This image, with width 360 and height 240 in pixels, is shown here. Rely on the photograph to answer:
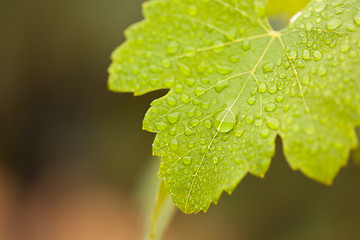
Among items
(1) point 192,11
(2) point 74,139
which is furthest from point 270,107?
(2) point 74,139

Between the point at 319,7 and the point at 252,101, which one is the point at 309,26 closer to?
the point at 319,7

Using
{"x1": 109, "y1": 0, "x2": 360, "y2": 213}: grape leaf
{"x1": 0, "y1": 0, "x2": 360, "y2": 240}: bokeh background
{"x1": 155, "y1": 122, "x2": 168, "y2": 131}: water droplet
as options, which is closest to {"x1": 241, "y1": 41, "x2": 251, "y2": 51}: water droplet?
{"x1": 109, "y1": 0, "x2": 360, "y2": 213}: grape leaf

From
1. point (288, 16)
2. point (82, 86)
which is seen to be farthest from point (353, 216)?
point (82, 86)

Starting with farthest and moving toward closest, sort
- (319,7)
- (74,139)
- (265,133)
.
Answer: (74,139) → (319,7) → (265,133)

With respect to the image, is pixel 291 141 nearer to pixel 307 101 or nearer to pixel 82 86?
pixel 307 101

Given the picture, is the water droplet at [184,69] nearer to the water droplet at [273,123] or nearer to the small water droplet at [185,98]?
the small water droplet at [185,98]

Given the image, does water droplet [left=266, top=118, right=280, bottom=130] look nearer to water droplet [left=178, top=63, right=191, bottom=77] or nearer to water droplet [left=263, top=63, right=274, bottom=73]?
water droplet [left=263, top=63, right=274, bottom=73]

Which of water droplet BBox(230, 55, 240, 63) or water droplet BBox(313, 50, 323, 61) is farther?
water droplet BBox(230, 55, 240, 63)
